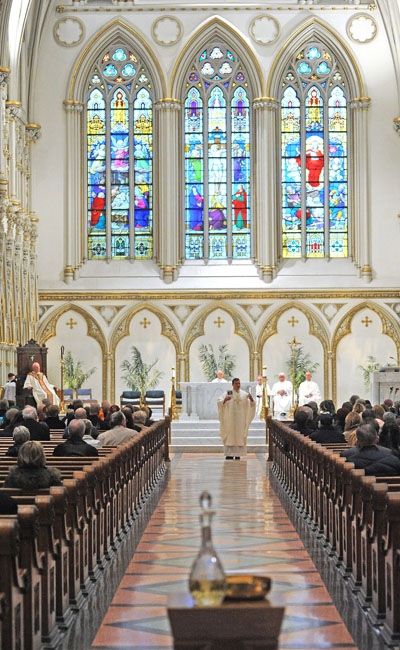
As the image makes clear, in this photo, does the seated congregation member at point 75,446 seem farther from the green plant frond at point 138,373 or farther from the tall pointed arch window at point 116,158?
the tall pointed arch window at point 116,158

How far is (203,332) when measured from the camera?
1262 inches

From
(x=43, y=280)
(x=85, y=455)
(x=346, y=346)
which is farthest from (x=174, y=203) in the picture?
(x=85, y=455)

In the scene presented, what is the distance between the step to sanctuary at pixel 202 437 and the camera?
2539cm

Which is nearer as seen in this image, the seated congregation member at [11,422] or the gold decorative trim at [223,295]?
the seated congregation member at [11,422]

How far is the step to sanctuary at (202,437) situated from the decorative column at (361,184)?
7839mm

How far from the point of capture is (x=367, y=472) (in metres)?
9.48

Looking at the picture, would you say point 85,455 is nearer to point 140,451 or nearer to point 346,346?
point 140,451

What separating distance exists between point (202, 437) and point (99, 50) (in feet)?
43.1

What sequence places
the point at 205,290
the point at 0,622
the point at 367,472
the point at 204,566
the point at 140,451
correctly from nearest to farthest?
the point at 204,566 < the point at 0,622 < the point at 367,472 < the point at 140,451 < the point at 205,290

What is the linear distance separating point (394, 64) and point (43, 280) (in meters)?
11.9

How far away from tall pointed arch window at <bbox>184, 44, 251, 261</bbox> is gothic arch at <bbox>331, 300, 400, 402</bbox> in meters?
3.54

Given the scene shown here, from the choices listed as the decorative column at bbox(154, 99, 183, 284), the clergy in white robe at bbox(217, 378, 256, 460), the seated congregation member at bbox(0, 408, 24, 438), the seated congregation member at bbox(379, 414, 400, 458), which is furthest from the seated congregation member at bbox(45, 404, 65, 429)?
the decorative column at bbox(154, 99, 183, 284)

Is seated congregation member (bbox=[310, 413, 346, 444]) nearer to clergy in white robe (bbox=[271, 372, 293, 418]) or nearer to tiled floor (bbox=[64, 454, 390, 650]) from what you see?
tiled floor (bbox=[64, 454, 390, 650])

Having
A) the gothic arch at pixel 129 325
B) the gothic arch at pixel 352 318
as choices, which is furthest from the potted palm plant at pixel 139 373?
the gothic arch at pixel 352 318
